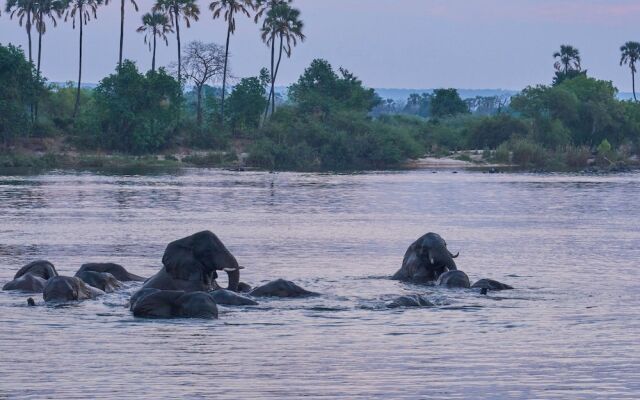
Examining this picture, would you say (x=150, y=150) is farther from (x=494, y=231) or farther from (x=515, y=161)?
(x=494, y=231)

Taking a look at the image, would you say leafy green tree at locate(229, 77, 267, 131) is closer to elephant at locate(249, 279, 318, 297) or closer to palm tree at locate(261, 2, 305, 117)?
palm tree at locate(261, 2, 305, 117)

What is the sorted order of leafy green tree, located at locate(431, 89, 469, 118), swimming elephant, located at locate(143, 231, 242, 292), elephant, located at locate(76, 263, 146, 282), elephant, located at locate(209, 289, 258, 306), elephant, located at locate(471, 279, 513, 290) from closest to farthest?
elephant, located at locate(209, 289, 258, 306)
swimming elephant, located at locate(143, 231, 242, 292)
elephant, located at locate(471, 279, 513, 290)
elephant, located at locate(76, 263, 146, 282)
leafy green tree, located at locate(431, 89, 469, 118)

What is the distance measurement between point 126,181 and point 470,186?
17.3 meters

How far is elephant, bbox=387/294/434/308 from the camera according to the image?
768 inches

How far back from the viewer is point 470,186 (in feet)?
219

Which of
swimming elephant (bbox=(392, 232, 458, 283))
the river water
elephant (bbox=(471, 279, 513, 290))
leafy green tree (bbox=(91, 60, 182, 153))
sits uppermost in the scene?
leafy green tree (bbox=(91, 60, 182, 153))

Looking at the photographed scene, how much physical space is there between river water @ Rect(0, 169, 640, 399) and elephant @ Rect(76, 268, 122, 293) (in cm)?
34

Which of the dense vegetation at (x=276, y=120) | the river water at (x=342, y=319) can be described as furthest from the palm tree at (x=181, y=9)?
the river water at (x=342, y=319)

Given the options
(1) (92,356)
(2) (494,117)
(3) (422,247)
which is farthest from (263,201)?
(2) (494,117)

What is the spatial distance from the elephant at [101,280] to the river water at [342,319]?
34cm

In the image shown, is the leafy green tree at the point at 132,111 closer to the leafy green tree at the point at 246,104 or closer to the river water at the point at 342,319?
the leafy green tree at the point at 246,104

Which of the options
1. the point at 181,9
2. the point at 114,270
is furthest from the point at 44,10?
the point at 114,270

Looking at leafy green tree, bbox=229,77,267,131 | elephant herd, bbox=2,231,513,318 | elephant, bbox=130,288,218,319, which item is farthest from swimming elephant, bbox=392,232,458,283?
leafy green tree, bbox=229,77,267,131

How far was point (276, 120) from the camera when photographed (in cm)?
10225
